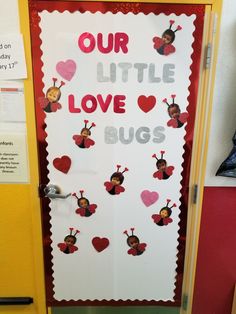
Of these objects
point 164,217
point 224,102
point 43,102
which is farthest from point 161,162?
point 43,102

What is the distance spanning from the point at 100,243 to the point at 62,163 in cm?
46

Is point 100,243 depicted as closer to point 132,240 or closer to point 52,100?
point 132,240

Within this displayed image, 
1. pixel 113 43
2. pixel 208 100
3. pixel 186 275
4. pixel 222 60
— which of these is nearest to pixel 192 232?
pixel 186 275

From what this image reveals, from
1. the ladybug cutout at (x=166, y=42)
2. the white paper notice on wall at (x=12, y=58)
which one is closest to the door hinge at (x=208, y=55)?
the ladybug cutout at (x=166, y=42)

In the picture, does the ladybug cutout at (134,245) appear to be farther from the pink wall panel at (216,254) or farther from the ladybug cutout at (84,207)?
the pink wall panel at (216,254)

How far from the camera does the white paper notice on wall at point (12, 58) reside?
4.02 ft

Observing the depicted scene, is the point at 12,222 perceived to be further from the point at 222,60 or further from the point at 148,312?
the point at 222,60

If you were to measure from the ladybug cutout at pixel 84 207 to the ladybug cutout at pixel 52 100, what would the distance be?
42cm

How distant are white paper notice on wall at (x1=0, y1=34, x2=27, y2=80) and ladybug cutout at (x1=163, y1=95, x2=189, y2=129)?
649 mm

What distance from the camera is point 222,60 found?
1.26 meters

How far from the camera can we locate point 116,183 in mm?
1390

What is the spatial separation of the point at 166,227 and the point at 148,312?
1.76 feet

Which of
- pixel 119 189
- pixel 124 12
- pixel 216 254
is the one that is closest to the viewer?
pixel 124 12

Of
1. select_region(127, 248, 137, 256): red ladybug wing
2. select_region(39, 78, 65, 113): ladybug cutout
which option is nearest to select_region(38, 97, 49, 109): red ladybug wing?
select_region(39, 78, 65, 113): ladybug cutout
